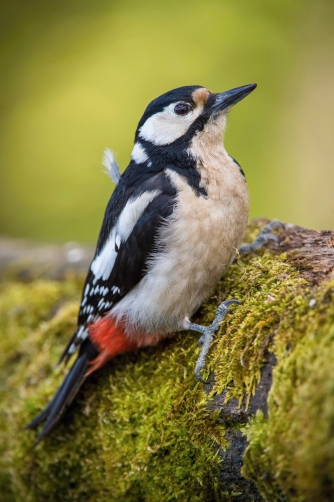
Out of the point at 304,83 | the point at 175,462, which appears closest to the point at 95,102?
the point at 304,83

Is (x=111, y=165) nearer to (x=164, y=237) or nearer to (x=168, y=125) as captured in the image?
(x=168, y=125)

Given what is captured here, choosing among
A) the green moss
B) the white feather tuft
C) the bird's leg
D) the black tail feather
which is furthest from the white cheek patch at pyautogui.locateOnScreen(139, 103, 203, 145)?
the green moss

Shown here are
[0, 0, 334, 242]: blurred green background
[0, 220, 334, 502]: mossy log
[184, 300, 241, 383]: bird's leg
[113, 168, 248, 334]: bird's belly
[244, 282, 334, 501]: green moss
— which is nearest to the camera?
[244, 282, 334, 501]: green moss

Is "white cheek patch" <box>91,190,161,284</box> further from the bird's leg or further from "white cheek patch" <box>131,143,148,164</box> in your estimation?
the bird's leg

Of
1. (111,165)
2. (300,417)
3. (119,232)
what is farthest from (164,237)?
(300,417)

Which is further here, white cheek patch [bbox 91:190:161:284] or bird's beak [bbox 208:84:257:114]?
bird's beak [bbox 208:84:257:114]

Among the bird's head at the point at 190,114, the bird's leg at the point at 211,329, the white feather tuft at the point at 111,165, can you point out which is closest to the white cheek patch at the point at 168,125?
the bird's head at the point at 190,114
